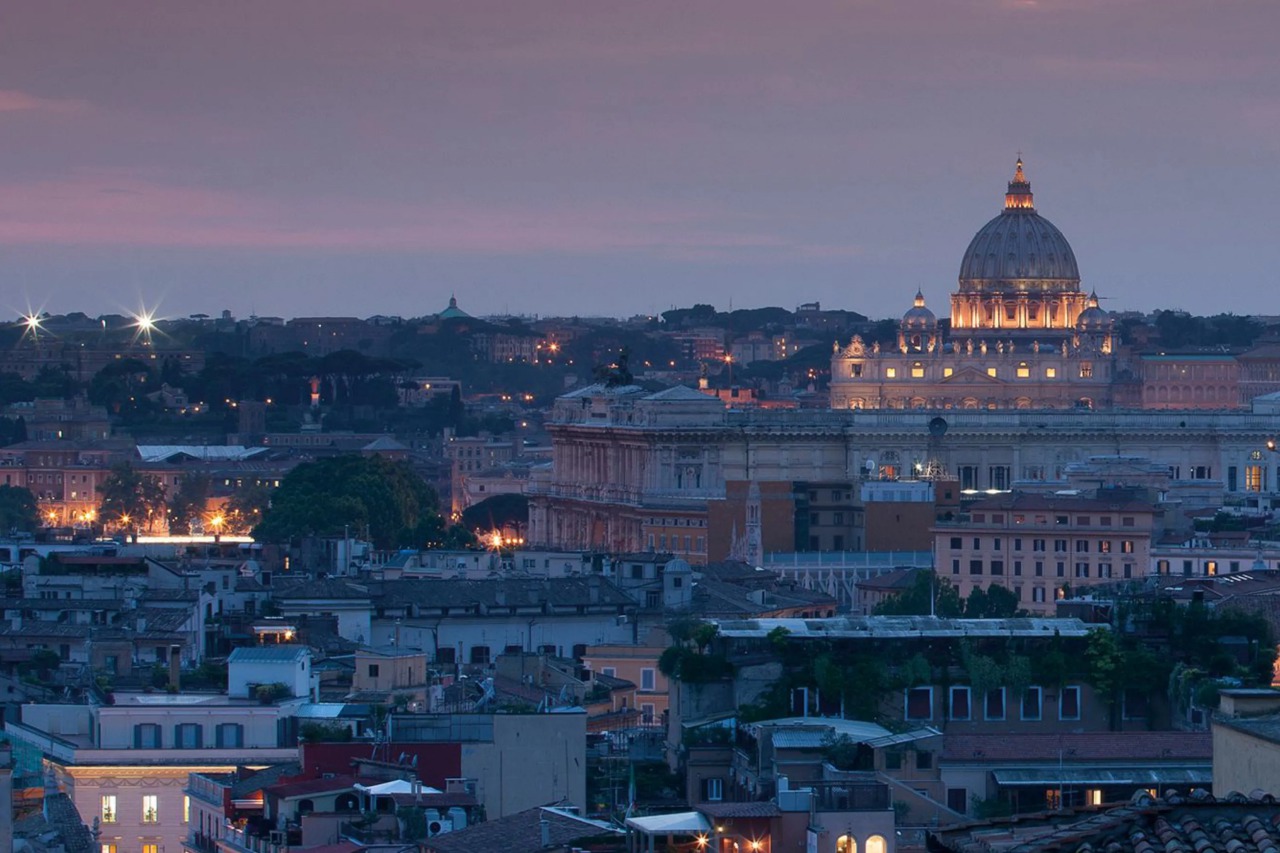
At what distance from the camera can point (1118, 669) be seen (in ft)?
103

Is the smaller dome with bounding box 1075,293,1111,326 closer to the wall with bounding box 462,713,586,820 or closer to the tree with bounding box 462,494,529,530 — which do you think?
the tree with bounding box 462,494,529,530

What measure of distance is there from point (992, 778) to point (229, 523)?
236 feet

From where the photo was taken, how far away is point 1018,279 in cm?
15138

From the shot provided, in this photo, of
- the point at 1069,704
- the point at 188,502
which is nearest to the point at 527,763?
the point at 1069,704

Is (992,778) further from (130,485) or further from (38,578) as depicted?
(130,485)

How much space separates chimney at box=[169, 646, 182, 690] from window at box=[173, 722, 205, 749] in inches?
171

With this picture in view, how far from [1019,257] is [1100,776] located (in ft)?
409

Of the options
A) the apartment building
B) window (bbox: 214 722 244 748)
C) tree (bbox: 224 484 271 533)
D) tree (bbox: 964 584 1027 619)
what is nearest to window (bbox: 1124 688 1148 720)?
window (bbox: 214 722 244 748)

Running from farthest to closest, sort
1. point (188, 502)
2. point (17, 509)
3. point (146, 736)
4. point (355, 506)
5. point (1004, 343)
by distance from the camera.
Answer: point (1004, 343)
point (188, 502)
point (17, 509)
point (355, 506)
point (146, 736)

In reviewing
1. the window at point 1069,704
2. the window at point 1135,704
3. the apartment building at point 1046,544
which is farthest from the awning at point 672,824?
the apartment building at point 1046,544

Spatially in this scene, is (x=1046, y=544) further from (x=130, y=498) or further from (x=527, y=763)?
(x=130, y=498)

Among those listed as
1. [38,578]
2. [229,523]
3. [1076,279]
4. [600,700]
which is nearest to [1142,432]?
[229,523]

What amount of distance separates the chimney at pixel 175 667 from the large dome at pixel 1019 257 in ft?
367

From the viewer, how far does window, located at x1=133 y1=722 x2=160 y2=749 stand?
3144 cm
